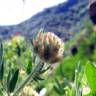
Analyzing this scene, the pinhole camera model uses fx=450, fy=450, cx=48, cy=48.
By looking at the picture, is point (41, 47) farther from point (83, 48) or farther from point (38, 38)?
point (83, 48)

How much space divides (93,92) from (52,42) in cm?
19

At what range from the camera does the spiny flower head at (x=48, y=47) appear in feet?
3.45

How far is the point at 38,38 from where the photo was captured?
41.6 inches

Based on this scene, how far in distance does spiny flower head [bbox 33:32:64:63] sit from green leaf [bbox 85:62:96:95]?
0.15 metres

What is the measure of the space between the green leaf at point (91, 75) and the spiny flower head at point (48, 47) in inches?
5.9

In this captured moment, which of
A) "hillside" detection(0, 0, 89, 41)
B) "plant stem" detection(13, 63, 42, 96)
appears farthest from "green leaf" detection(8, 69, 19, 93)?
"hillside" detection(0, 0, 89, 41)

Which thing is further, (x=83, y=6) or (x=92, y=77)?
(x=83, y=6)

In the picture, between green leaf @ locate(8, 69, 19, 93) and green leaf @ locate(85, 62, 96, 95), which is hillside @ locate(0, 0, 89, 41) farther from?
green leaf @ locate(85, 62, 96, 95)

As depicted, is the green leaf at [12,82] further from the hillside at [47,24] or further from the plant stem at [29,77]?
the hillside at [47,24]

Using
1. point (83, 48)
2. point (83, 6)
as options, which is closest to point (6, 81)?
point (83, 48)

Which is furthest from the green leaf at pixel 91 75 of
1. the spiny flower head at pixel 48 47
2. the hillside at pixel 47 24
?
the hillside at pixel 47 24

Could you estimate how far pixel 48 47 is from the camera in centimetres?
106

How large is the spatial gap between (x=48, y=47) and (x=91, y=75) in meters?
0.17

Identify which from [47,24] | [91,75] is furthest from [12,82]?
[47,24]
